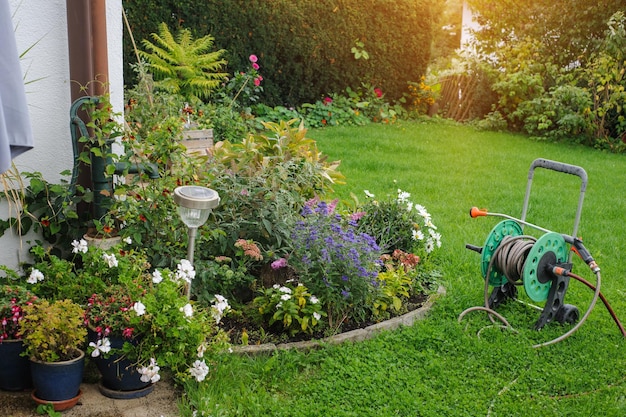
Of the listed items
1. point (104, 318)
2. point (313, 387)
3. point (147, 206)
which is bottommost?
point (313, 387)

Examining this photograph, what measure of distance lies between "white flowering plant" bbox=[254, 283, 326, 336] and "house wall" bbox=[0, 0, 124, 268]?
4.61ft

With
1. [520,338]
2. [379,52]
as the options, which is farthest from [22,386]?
[379,52]

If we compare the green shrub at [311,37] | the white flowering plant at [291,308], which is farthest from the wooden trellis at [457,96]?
the white flowering plant at [291,308]

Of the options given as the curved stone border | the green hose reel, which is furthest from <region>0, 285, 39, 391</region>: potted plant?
the green hose reel

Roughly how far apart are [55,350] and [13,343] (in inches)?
9.1

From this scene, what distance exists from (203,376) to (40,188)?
145 cm

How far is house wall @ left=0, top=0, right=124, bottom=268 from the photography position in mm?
3703

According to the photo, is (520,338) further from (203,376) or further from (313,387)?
(203,376)

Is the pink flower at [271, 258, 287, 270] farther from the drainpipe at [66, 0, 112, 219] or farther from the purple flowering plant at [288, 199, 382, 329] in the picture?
the drainpipe at [66, 0, 112, 219]

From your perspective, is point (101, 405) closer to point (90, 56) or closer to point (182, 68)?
point (90, 56)

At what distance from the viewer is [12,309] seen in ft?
10.3

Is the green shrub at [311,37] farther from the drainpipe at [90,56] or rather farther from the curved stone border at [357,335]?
the curved stone border at [357,335]

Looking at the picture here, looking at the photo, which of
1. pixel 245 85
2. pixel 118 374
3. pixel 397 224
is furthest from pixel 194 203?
pixel 245 85

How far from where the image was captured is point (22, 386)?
3240 mm
